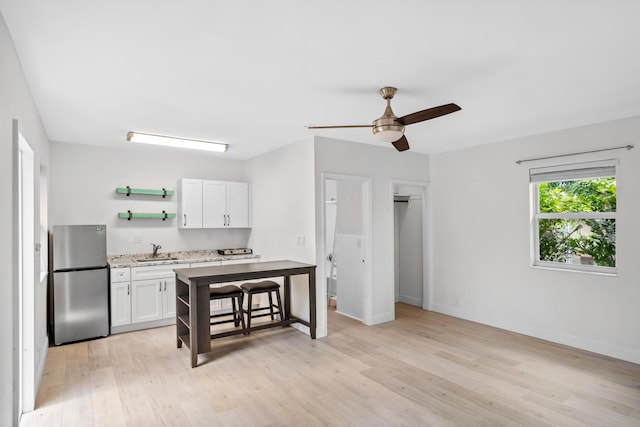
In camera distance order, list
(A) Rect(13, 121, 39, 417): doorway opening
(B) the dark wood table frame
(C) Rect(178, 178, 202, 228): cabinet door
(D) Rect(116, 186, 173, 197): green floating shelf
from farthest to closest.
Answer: (C) Rect(178, 178, 202, 228): cabinet door < (D) Rect(116, 186, 173, 197): green floating shelf < (B) the dark wood table frame < (A) Rect(13, 121, 39, 417): doorway opening

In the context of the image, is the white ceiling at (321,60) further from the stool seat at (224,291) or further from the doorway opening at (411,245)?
the doorway opening at (411,245)

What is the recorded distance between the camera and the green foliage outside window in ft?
12.9

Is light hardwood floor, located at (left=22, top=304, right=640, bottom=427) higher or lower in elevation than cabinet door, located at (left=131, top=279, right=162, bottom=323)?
lower

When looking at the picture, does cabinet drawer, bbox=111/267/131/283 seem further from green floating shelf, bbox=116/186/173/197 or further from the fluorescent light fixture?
the fluorescent light fixture

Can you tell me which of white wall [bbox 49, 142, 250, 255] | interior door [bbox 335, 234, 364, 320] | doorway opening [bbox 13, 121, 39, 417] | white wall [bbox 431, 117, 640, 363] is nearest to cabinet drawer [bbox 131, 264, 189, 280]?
white wall [bbox 49, 142, 250, 255]

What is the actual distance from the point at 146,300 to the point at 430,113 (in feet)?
13.6

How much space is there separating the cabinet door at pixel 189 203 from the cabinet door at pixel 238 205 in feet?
1.50

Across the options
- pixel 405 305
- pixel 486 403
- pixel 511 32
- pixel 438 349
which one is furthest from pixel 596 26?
pixel 405 305

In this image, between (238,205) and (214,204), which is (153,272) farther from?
(238,205)

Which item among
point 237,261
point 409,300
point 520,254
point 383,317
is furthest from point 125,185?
point 520,254

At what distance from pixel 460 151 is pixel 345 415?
3981 mm

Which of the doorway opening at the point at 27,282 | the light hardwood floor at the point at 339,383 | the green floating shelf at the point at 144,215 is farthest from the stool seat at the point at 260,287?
the doorway opening at the point at 27,282

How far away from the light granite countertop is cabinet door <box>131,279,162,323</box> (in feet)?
0.83

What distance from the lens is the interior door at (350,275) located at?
517 centimetres
